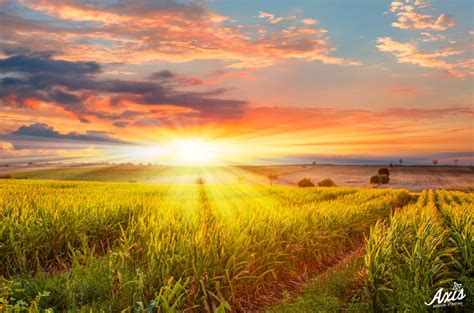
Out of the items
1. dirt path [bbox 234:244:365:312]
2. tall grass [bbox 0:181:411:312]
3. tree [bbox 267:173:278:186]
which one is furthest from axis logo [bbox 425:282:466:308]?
tree [bbox 267:173:278:186]

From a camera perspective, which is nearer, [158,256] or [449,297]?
[158,256]

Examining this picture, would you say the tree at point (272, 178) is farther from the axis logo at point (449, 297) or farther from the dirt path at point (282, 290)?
the axis logo at point (449, 297)

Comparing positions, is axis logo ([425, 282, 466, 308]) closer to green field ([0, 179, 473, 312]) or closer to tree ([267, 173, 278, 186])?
green field ([0, 179, 473, 312])

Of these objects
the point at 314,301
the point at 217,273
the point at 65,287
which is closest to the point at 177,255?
the point at 217,273

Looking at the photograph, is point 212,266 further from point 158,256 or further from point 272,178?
point 272,178

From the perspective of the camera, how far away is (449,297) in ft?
24.5

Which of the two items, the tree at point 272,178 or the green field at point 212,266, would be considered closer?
the green field at point 212,266

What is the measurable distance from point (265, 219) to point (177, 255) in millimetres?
4670

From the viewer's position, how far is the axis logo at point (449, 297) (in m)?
7.08

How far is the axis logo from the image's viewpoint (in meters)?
7.08

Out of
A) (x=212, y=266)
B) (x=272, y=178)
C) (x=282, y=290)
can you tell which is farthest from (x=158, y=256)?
(x=272, y=178)

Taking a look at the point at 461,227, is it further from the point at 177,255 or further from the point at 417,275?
the point at 177,255

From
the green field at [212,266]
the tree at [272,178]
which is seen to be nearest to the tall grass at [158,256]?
the green field at [212,266]

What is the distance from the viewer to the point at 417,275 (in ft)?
24.8
